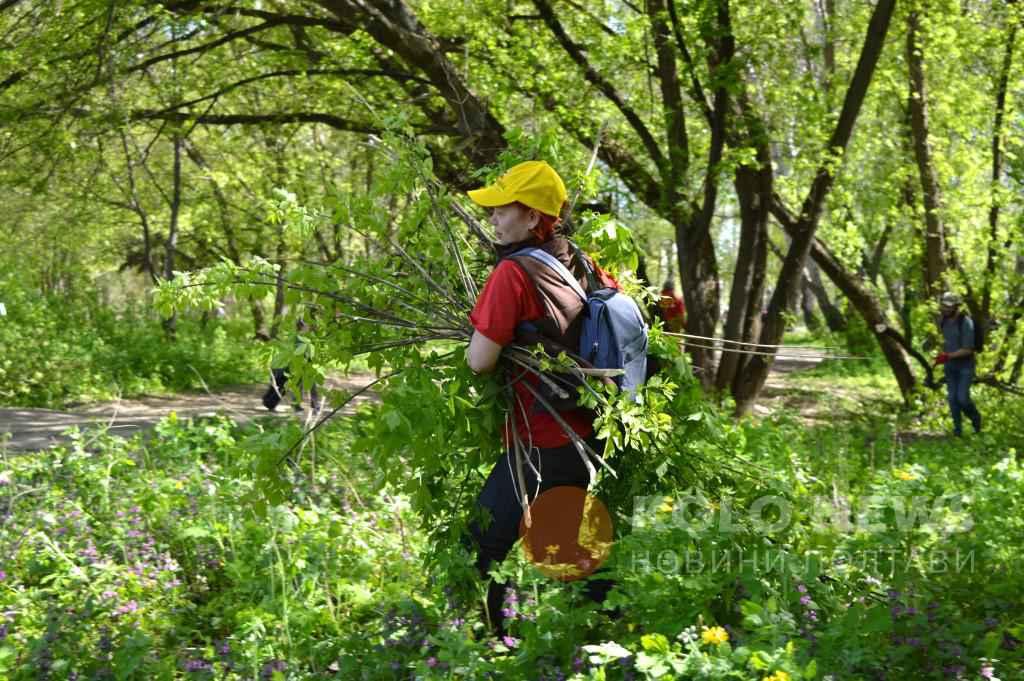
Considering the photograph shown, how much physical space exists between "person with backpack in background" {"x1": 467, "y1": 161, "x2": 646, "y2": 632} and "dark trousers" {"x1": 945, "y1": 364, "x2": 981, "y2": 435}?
30.3ft

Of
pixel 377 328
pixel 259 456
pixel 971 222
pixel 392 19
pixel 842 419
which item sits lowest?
Answer: pixel 842 419

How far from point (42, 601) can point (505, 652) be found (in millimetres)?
2048

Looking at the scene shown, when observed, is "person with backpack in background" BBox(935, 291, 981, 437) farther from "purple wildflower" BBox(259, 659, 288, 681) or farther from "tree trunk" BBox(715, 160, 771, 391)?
"purple wildflower" BBox(259, 659, 288, 681)

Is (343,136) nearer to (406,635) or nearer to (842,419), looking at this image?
(842,419)

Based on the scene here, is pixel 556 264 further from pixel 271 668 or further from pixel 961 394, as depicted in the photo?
pixel 961 394

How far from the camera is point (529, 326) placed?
139 inches

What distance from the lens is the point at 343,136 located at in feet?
59.4

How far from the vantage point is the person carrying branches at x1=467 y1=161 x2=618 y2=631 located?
3471mm

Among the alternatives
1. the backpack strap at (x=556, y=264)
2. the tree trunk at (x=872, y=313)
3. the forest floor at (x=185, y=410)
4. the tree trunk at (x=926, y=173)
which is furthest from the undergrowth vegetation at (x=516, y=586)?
the tree trunk at (x=926, y=173)

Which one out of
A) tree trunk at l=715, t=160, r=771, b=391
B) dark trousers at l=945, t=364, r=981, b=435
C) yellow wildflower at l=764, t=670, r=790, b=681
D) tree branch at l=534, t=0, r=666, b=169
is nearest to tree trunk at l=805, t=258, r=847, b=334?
dark trousers at l=945, t=364, r=981, b=435

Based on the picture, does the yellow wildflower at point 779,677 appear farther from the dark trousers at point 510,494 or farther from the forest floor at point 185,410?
the forest floor at point 185,410

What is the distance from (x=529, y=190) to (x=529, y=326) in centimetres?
49

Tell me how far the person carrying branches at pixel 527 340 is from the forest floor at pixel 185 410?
3.06 meters

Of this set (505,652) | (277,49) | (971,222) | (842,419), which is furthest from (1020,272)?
(505,652)
